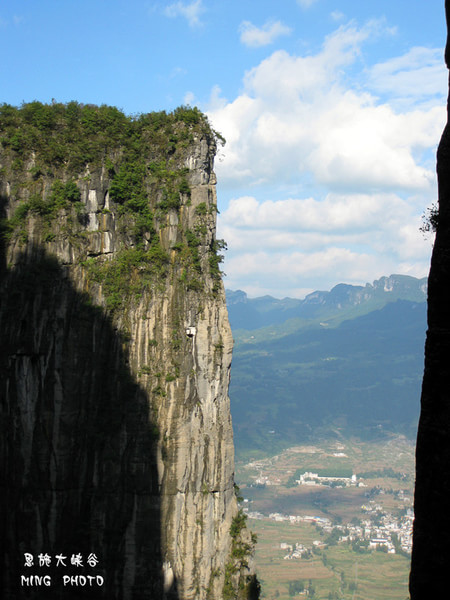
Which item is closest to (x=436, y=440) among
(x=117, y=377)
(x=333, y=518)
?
(x=117, y=377)

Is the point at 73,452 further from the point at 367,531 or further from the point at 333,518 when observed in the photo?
the point at 333,518

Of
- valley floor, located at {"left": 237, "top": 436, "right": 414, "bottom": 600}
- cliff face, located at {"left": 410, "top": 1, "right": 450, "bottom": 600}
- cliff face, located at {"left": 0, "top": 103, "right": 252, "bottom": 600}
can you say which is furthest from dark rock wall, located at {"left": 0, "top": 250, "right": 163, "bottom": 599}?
valley floor, located at {"left": 237, "top": 436, "right": 414, "bottom": 600}

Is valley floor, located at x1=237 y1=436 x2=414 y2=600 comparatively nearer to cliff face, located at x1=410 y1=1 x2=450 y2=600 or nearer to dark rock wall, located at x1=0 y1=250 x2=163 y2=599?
dark rock wall, located at x1=0 y1=250 x2=163 y2=599

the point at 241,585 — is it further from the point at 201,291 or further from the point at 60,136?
the point at 60,136

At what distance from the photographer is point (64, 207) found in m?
33.3

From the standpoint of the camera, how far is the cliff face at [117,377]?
30.0 m

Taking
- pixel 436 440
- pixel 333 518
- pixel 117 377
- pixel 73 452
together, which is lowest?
pixel 333 518

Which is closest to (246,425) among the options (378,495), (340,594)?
(378,495)

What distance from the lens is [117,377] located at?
31.4 m

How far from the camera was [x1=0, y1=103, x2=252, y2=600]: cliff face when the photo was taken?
1181 inches

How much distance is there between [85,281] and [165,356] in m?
5.60

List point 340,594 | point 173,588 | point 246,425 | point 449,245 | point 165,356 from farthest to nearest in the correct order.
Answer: point 246,425 → point 340,594 → point 165,356 → point 173,588 → point 449,245

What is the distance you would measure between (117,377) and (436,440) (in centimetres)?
2422

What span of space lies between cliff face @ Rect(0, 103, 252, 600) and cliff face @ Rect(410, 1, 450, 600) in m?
22.3
